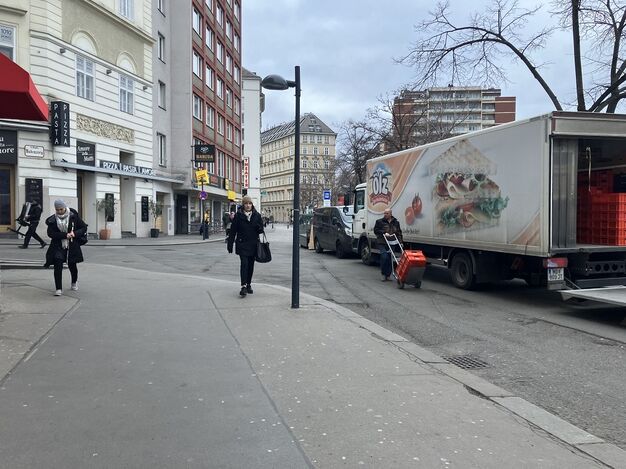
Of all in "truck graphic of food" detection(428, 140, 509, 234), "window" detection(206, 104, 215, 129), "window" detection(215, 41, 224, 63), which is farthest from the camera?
"window" detection(215, 41, 224, 63)

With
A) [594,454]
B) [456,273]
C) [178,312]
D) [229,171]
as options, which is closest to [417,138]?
[229,171]

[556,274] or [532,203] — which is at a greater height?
[532,203]

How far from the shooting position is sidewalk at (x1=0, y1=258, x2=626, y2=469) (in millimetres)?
3404

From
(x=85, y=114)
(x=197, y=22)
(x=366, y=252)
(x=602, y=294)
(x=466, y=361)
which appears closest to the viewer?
(x=466, y=361)

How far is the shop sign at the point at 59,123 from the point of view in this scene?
2233cm

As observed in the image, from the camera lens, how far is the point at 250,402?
168 inches

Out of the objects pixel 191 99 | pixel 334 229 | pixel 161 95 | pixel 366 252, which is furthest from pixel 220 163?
pixel 366 252

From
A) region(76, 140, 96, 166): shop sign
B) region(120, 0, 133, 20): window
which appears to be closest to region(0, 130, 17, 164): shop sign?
region(76, 140, 96, 166): shop sign

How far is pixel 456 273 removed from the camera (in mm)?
11969

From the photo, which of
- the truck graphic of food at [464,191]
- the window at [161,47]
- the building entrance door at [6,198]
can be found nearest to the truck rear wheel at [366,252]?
the truck graphic of food at [464,191]

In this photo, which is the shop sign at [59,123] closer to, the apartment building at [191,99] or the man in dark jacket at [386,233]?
the apartment building at [191,99]

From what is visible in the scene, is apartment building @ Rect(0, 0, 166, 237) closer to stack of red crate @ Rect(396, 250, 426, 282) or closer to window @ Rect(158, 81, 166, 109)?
window @ Rect(158, 81, 166, 109)

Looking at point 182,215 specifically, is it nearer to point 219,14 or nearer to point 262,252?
point 219,14

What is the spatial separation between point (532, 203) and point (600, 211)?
69.1 inches
